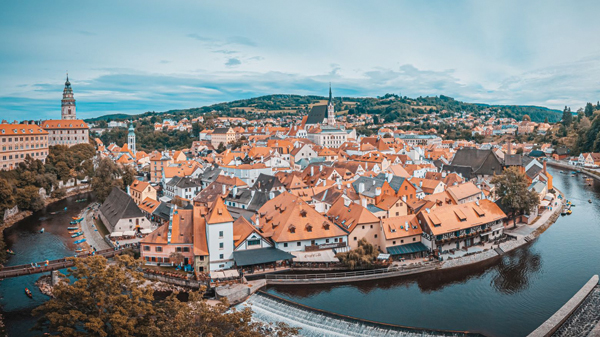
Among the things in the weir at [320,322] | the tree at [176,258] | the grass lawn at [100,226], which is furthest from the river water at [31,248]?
the weir at [320,322]

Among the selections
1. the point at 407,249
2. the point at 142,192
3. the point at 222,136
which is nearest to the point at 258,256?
the point at 407,249

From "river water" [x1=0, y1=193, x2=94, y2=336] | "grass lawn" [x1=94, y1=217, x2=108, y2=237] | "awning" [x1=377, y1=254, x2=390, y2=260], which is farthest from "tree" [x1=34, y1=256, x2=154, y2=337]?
"grass lawn" [x1=94, y1=217, x2=108, y2=237]

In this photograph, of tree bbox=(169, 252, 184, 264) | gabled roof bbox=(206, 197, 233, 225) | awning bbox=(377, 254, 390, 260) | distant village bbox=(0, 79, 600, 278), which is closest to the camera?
gabled roof bbox=(206, 197, 233, 225)

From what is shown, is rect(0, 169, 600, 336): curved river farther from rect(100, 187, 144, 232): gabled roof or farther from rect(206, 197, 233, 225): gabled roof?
rect(206, 197, 233, 225): gabled roof

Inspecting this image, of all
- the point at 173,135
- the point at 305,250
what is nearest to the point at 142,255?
the point at 305,250

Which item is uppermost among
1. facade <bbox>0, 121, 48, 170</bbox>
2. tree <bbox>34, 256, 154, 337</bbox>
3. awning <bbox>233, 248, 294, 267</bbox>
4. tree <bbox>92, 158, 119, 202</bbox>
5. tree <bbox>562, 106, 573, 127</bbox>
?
tree <bbox>562, 106, 573, 127</bbox>

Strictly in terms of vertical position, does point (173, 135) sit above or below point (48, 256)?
above

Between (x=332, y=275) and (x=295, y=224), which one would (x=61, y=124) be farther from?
(x=332, y=275)

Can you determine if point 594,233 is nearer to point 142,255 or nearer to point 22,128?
point 142,255
